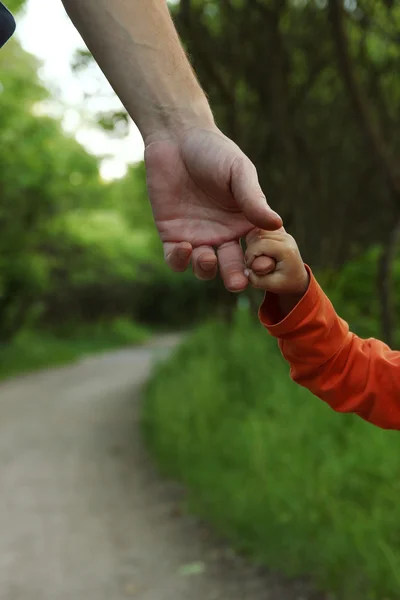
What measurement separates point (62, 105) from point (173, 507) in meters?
11.0

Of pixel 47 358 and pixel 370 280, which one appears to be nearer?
pixel 370 280

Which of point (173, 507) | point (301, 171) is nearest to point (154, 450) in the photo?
point (173, 507)

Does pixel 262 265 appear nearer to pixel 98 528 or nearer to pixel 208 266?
pixel 208 266

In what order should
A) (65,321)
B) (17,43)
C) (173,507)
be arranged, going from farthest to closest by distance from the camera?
(65,321), (17,43), (173,507)

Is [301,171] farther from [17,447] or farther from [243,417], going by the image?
[17,447]

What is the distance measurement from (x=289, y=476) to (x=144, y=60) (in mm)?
3243

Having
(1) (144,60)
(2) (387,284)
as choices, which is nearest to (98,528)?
(2) (387,284)

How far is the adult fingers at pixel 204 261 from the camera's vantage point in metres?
1.17

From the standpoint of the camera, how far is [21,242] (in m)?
16.2

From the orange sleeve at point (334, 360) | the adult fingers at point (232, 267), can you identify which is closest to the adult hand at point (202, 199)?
the adult fingers at point (232, 267)

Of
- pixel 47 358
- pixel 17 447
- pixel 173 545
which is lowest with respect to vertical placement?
pixel 47 358

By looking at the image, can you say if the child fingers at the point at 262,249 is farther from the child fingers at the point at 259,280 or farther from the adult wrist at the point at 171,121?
the adult wrist at the point at 171,121

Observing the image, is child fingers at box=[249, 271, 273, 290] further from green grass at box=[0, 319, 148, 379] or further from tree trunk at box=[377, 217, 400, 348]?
green grass at box=[0, 319, 148, 379]

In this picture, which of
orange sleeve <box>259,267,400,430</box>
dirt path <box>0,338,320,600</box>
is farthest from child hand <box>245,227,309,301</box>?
dirt path <box>0,338,320,600</box>
